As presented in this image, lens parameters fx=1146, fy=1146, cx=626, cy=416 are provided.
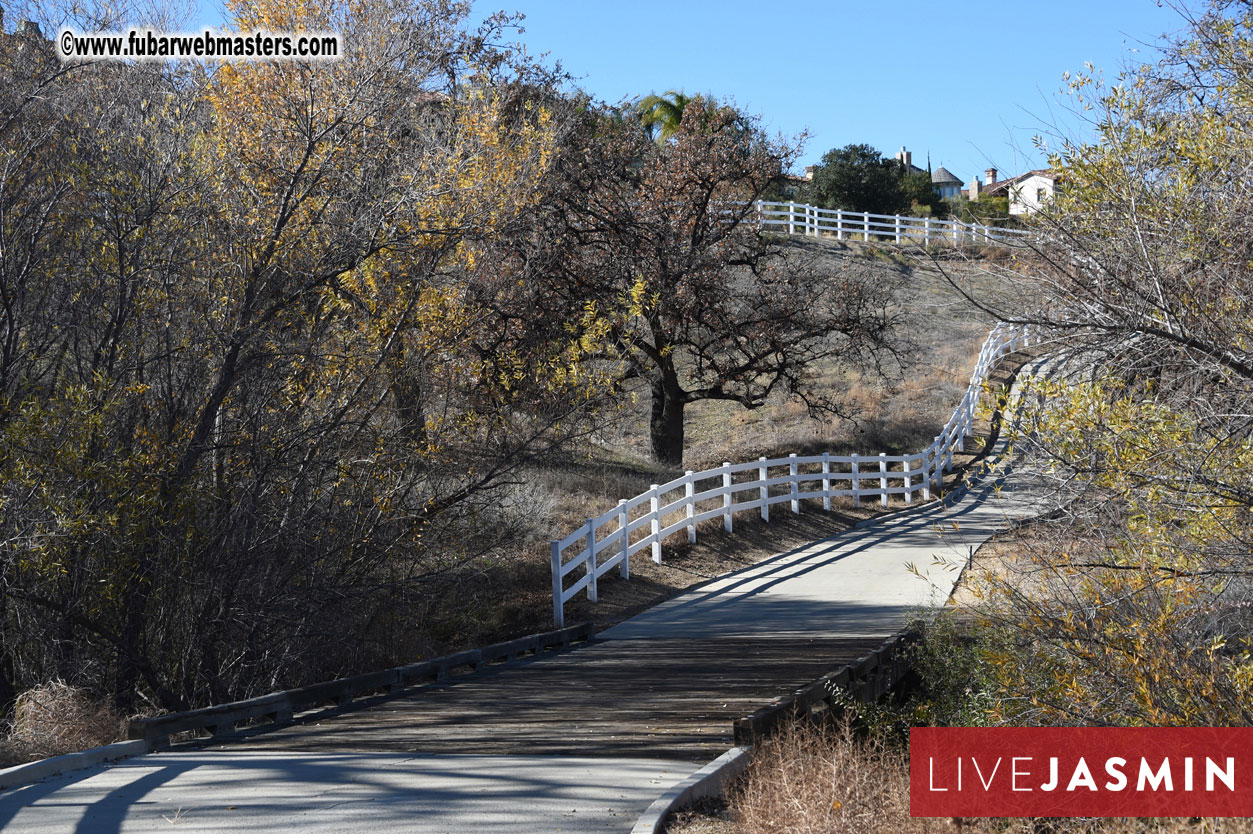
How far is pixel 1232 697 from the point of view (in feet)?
22.8

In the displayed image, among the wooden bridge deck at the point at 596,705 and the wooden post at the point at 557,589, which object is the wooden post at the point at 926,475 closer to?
the wooden post at the point at 557,589

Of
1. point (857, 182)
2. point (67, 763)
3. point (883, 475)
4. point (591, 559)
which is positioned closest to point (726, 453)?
point (883, 475)

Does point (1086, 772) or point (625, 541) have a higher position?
point (625, 541)

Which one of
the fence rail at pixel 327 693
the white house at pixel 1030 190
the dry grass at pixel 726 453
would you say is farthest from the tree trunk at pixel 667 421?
the white house at pixel 1030 190

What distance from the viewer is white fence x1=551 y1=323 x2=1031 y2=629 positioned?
596 inches

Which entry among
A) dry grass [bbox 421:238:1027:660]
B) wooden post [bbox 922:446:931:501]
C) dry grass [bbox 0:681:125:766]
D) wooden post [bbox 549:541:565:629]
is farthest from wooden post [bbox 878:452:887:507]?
dry grass [bbox 0:681:125:766]

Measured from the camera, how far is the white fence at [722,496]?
15148mm

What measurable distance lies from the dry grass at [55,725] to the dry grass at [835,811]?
16.0 ft

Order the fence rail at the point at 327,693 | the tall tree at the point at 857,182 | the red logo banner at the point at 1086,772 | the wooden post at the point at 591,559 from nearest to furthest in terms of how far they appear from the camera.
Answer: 1. the red logo banner at the point at 1086,772
2. the fence rail at the point at 327,693
3. the wooden post at the point at 591,559
4. the tall tree at the point at 857,182

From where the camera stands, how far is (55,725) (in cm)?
872

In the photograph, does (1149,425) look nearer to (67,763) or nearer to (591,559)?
A: (67,763)

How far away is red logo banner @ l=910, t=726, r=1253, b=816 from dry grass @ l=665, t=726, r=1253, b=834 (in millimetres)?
109

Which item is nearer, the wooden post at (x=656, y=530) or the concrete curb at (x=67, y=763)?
the concrete curb at (x=67, y=763)

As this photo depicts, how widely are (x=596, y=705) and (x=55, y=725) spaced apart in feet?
13.6
